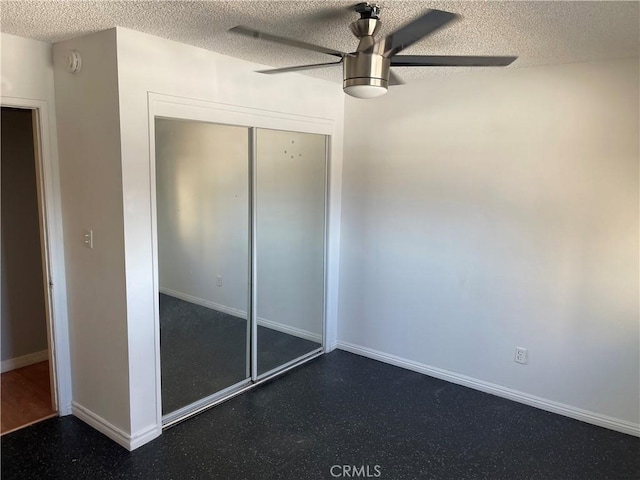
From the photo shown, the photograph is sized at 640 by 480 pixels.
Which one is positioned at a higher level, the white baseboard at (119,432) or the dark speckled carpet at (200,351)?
the dark speckled carpet at (200,351)

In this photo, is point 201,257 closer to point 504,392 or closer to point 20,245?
point 20,245

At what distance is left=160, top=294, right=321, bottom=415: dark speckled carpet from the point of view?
2908 mm

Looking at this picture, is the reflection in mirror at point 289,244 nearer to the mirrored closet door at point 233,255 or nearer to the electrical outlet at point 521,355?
the mirrored closet door at point 233,255

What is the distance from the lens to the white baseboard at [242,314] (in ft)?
9.65

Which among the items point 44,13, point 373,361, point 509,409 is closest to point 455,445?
point 509,409

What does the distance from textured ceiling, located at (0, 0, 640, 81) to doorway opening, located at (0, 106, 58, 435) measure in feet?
4.31

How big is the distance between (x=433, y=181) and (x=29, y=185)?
3118mm

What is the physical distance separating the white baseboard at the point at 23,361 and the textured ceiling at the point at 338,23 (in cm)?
245

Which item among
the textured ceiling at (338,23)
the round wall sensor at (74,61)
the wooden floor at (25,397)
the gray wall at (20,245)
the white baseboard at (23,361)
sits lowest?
the wooden floor at (25,397)

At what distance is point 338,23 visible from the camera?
2.19 metres

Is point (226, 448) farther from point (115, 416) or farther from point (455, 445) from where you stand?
point (455, 445)

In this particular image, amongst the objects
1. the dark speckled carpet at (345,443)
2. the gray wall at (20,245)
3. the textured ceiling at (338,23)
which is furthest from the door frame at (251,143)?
the gray wall at (20,245)

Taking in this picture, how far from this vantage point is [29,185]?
366 centimetres

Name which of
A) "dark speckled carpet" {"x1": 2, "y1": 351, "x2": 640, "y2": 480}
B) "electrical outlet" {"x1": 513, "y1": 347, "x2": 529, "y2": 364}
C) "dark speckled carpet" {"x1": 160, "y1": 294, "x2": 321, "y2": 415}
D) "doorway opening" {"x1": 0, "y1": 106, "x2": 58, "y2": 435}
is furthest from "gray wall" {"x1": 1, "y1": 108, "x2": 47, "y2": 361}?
"electrical outlet" {"x1": 513, "y1": 347, "x2": 529, "y2": 364}
